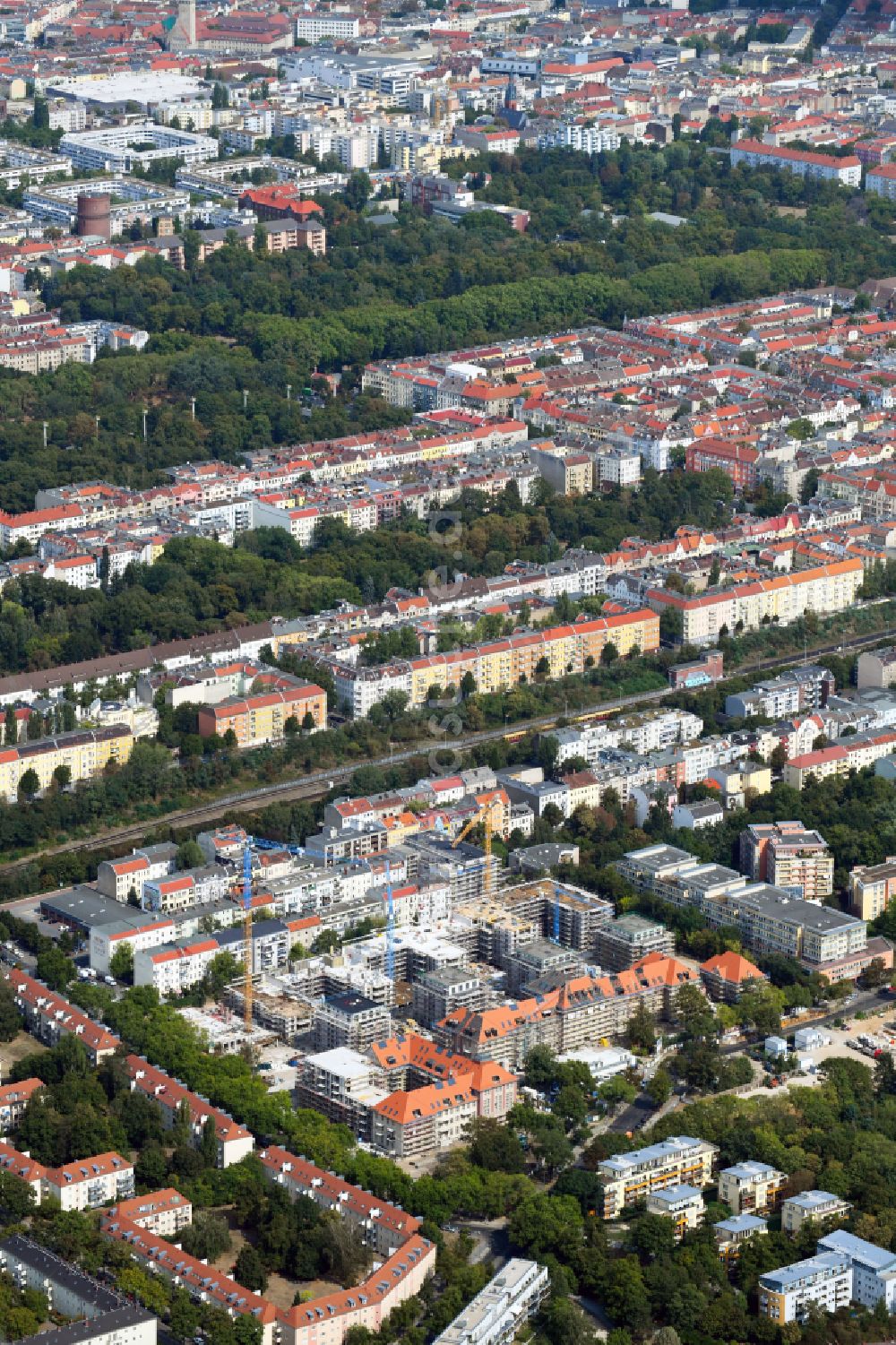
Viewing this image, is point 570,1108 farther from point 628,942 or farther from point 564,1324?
point 564,1324

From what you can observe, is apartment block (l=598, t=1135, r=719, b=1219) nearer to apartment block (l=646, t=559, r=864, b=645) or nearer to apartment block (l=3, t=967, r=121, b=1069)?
apartment block (l=3, t=967, r=121, b=1069)

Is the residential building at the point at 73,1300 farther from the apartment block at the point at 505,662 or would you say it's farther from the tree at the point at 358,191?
the tree at the point at 358,191

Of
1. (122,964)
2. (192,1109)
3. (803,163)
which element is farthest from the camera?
(803,163)

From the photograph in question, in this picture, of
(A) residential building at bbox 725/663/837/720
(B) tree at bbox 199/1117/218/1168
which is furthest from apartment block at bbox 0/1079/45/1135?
(A) residential building at bbox 725/663/837/720

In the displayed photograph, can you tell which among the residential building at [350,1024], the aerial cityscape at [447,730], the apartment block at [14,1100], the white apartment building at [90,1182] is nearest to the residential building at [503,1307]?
the aerial cityscape at [447,730]

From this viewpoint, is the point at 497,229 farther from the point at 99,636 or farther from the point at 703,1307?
the point at 703,1307

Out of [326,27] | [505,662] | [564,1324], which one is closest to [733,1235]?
[564,1324]

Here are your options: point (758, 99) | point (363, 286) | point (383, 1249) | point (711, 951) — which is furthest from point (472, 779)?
point (758, 99)
